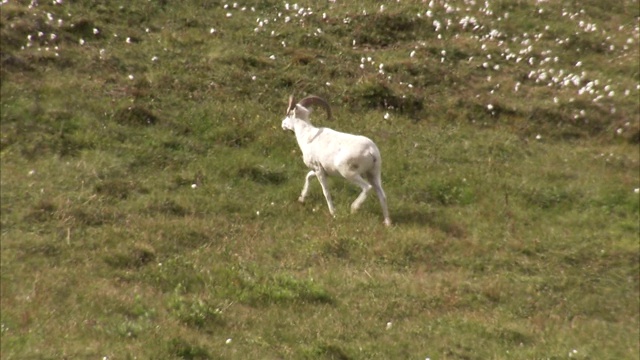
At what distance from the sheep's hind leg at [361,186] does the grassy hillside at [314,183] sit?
235 mm

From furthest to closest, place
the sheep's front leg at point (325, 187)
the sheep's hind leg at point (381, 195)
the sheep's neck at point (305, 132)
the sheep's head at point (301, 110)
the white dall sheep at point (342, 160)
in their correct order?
1. the sheep's head at point (301, 110)
2. the sheep's neck at point (305, 132)
3. the sheep's front leg at point (325, 187)
4. the sheep's hind leg at point (381, 195)
5. the white dall sheep at point (342, 160)

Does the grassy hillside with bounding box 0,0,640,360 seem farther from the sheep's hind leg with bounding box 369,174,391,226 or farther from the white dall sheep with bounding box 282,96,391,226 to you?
the white dall sheep with bounding box 282,96,391,226

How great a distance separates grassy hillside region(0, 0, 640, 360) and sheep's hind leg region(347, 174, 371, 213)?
0.23 m

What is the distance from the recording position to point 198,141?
58.1 feet

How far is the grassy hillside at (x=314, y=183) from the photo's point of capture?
37.4 feet

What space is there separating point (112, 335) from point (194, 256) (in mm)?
3054

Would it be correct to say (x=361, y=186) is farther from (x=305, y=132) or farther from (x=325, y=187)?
(x=305, y=132)

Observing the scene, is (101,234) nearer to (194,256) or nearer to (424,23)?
(194,256)

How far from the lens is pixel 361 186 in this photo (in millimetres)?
15195

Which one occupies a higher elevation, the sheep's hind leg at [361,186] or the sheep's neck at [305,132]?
the sheep's neck at [305,132]

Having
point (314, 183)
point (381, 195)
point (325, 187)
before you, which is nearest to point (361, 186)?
point (381, 195)

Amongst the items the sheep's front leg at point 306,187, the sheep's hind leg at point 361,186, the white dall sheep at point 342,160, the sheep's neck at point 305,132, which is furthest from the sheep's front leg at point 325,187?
the sheep's neck at point 305,132

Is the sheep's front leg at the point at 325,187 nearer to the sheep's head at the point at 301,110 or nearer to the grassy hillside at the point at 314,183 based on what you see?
the grassy hillside at the point at 314,183

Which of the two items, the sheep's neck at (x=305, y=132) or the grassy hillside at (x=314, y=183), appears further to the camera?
the sheep's neck at (x=305, y=132)
